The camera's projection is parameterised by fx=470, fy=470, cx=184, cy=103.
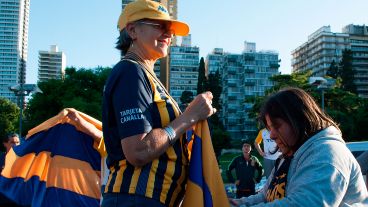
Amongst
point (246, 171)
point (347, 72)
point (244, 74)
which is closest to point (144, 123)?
point (246, 171)

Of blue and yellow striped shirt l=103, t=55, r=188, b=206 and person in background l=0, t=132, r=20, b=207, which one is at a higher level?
blue and yellow striped shirt l=103, t=55, r=188, b=206

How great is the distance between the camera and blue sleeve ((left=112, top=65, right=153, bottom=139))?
7.91 feet

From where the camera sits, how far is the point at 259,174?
503 inches

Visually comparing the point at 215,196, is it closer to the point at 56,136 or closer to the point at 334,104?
the point at 56,136

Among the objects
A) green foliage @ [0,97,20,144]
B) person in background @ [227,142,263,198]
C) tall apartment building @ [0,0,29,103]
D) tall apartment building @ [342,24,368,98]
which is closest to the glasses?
person in background @ [227,142,263,198]

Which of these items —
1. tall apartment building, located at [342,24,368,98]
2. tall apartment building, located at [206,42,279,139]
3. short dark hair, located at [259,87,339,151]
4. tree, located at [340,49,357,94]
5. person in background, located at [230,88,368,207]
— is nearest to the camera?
person in background, located at [230,88,368,207]

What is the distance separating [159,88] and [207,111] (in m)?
0.30

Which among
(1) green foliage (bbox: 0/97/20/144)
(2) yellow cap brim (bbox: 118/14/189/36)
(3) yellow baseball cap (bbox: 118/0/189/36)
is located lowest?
(1) green foliage (bbox: 0/97/20/144)

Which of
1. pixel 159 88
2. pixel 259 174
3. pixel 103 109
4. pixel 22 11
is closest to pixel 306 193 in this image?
pixel 159 88

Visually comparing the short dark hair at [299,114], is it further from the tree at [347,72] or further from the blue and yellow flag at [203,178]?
the tree at [347,72]

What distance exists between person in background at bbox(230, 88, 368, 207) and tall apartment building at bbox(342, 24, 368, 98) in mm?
146303

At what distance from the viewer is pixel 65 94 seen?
47.4m

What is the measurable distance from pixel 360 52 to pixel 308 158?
156102mm

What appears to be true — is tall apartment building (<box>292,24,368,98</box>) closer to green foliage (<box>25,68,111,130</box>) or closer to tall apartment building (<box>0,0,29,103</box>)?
tall apartment building (<box>0,0,29,103</box>)
